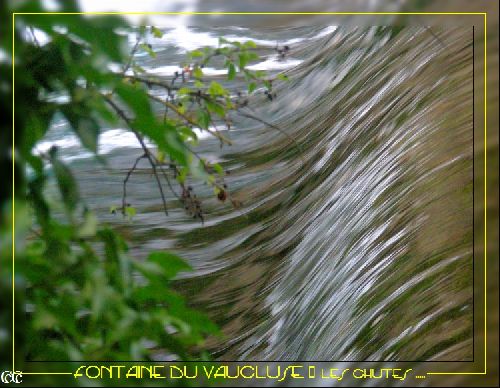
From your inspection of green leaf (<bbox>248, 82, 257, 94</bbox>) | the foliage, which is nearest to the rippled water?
green leaf (<bbox>248, 82, 257, 94</bbox>)

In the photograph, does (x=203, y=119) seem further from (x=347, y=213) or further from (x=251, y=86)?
(x=347, y=213)

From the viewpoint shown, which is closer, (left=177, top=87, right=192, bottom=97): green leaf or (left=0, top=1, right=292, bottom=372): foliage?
(left=0, top=1, right=292, bottom=372): foliage

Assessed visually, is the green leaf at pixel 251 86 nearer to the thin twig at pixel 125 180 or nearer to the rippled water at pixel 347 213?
the rippled water at pixel 347 213

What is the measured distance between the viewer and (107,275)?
1.99 feet

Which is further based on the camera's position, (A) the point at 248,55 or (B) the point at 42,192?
(A) the point at 248,55

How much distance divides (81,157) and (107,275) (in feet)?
1.51

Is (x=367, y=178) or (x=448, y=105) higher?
(x=448, y=105)

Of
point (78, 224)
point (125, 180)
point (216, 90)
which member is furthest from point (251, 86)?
point (78, 224)

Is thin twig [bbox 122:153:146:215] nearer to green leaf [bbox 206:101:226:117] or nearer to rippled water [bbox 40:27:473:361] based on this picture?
rippled water [bbox 40:27:473:361]

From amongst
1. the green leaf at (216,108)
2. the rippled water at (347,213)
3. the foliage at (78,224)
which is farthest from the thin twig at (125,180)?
the foliage at (78,224)

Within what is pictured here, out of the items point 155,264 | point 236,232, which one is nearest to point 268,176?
point 236,232

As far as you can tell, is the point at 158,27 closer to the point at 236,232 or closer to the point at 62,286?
the point at 236,232

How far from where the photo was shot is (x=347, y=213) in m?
1.21

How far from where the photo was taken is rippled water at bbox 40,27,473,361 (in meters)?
1.18
